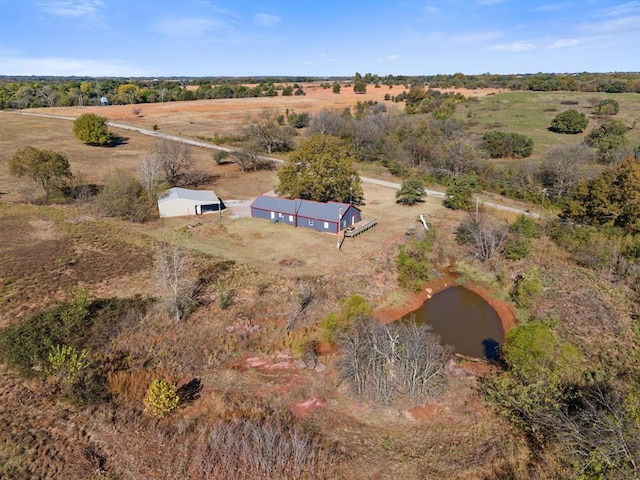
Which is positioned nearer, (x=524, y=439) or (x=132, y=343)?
(x=524, y=439)

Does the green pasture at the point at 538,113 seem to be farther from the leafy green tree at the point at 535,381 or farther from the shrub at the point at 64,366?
the shrub at the point at 64,366

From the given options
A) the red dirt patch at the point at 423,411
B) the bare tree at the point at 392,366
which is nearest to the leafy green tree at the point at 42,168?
the bare tree at the point at 392,366

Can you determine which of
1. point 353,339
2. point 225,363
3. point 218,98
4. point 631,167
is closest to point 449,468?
point 353,339

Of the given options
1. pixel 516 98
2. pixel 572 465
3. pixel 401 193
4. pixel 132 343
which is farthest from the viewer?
pixel 516 98

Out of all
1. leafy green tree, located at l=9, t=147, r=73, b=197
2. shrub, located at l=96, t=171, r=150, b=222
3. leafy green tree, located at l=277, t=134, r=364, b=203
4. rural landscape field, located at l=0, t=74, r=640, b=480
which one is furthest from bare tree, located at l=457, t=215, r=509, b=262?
leafy green tree, located at l=9, t=147, r=73, b=197

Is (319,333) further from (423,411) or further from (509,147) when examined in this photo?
(509,147)

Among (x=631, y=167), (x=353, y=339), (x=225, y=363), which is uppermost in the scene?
(x=631, y=167)

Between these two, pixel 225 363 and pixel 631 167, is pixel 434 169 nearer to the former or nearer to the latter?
pixel 631 167

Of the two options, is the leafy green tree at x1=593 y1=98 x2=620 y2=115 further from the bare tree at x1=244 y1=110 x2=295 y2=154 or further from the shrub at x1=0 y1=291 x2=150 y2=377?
the shrub at x1=0 y1=291 x2=150 y2=377
